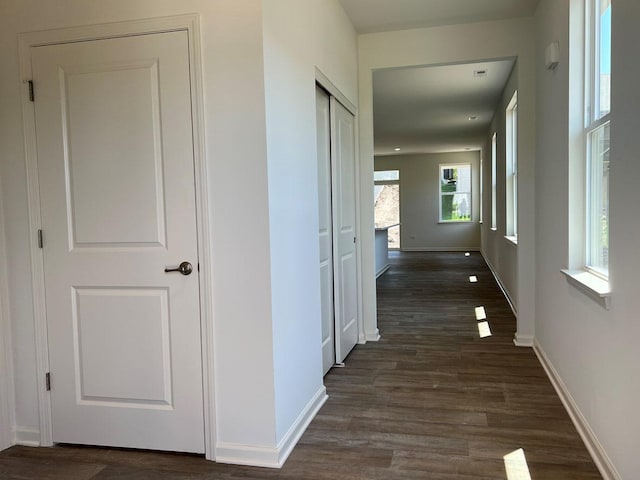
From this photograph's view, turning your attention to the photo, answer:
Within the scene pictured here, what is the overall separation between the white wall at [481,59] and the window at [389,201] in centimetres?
958

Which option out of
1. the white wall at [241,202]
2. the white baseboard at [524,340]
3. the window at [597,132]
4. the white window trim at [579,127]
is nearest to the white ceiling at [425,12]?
the white window trim at [579,127]

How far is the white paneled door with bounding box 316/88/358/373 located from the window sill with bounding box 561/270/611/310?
4.90 ft

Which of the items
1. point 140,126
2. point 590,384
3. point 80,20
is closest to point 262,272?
point 140,126

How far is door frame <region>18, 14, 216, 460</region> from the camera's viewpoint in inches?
89.3

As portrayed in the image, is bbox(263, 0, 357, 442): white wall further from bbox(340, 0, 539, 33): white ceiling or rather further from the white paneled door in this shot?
bbox(340, 0, 539, 33): white ceiling

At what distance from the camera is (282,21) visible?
8.00 feet

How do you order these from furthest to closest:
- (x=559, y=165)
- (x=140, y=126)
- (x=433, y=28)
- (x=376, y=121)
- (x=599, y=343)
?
(x=376, y=121), (x=433, y=28), (x=559, y=165), (x=140, y=126), (x=599, y=343)

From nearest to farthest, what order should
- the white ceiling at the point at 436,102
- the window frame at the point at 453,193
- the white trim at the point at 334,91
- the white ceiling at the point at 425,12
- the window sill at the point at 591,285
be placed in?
the window sill at the point at 591,285, the white trim at the point at 334,91, the white ceiling at the point at 425,12, the white ceiling at the point at 436,102, the window frame at the point at 453,193

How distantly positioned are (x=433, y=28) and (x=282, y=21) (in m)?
2.22

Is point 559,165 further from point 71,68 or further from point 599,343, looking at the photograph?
point 71,68

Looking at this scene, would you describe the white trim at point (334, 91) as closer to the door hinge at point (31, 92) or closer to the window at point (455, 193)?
the door hinge at point (31, 92)

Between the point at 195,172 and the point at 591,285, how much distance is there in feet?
6.20

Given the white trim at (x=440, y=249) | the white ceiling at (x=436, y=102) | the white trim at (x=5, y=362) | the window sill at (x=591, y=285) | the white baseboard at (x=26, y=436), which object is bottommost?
the white trim at (x=440, y=249)

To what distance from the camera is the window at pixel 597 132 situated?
7.90ft
